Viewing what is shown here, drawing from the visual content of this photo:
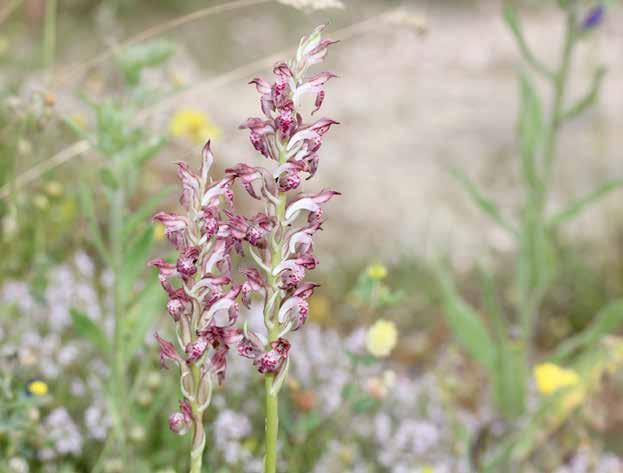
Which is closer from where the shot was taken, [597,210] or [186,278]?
[186,278]

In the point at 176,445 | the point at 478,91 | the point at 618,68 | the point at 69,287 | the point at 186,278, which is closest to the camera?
the point at 186,278

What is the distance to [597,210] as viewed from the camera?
14.2 feet

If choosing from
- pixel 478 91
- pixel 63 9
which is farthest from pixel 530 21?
pixel 63 9

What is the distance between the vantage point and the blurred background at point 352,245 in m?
2.29

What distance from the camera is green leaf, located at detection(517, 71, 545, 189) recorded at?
2.76 m

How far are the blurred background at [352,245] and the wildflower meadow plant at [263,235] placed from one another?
0.57 metres

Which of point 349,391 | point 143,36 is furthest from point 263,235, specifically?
point 143,36

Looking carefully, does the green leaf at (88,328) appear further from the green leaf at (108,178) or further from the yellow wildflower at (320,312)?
the yellow wildflower at (320,312)

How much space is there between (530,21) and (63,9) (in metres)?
2.94

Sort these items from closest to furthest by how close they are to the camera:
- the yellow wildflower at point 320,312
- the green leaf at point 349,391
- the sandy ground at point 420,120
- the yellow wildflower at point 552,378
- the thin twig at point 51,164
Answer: the green leaf at point 349,391 < the thin twig at point 51,164 < the yellow wildflower at point 552,378 < the yellow wildflower at point 320,312 < the sandy ground at point 420,120

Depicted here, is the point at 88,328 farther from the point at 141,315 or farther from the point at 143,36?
the point at 143,36

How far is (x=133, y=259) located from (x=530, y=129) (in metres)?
1.22

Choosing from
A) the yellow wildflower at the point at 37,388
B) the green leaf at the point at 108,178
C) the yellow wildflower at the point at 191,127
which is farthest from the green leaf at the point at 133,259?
the yellow wildflower at the point at 191,127

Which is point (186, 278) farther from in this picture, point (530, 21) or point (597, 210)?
point (530, 21)
